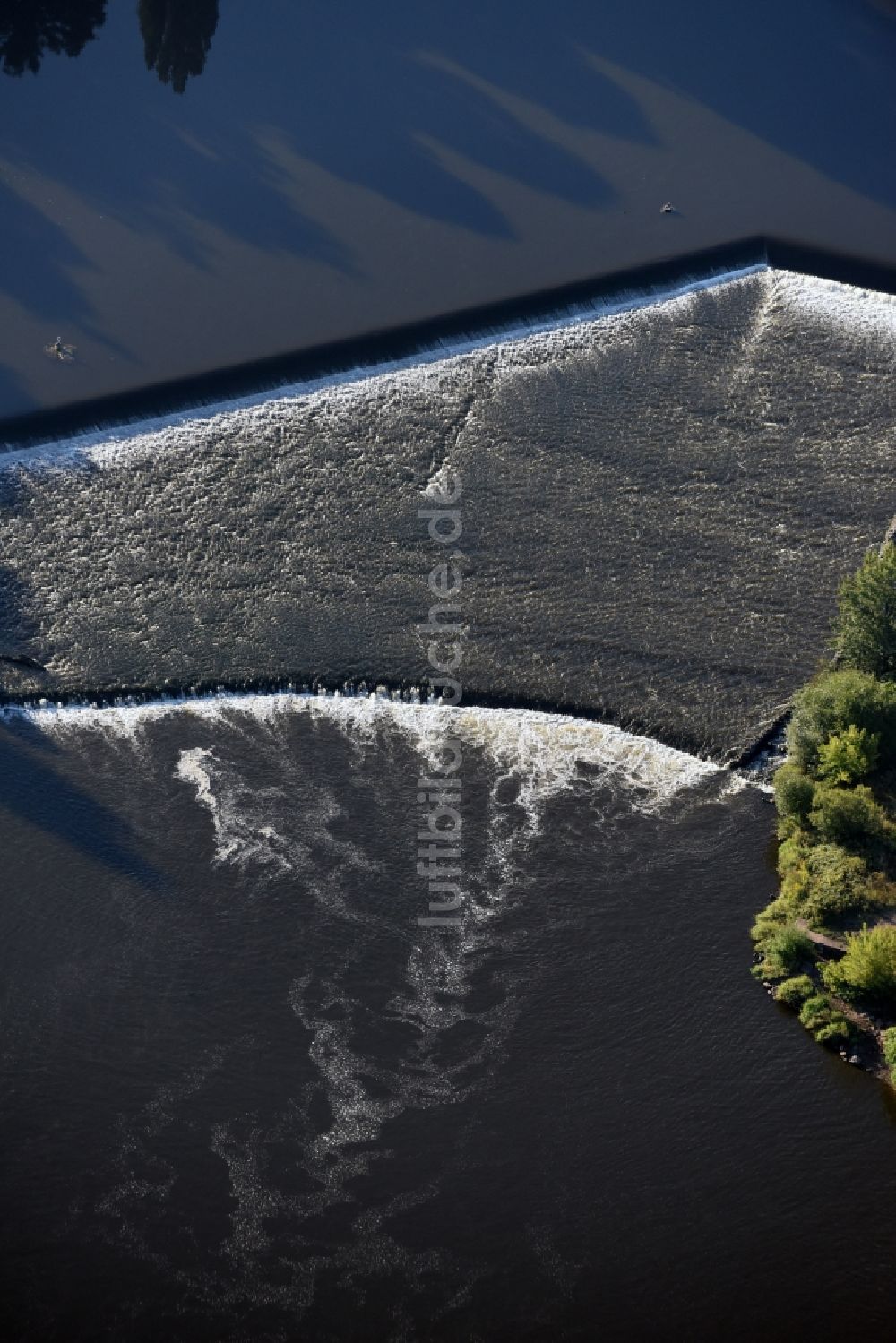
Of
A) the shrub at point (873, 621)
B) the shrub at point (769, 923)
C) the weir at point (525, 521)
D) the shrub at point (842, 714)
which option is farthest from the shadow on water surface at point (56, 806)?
the shrub at point (873, 621)

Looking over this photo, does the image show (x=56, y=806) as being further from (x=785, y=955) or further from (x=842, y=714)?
(x=842, y=714)

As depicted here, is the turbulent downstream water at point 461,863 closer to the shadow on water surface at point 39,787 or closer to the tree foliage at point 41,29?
the shadow on water surface at point 39,787

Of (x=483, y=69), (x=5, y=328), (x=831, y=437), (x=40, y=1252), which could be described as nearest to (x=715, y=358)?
(x=831, y=437)

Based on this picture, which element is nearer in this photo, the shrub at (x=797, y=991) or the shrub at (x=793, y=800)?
the shrub at (x=797, y=991)

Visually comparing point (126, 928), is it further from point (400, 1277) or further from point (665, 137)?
point (665, 137)

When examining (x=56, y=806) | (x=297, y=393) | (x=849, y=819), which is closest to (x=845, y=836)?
(x=849, y=819)

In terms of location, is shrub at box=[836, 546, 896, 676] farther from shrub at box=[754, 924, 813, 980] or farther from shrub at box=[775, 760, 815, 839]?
shrub at box=[754, 924, 813, 980]
